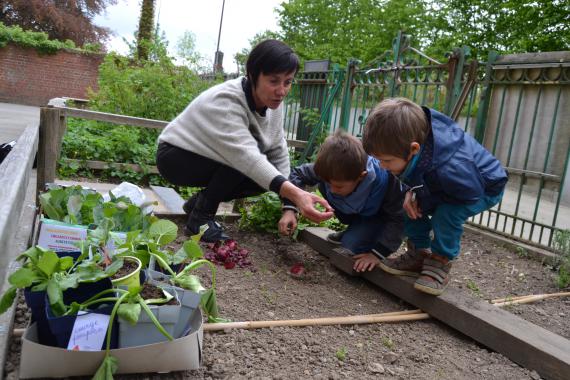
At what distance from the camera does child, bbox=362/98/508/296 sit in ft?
6.96

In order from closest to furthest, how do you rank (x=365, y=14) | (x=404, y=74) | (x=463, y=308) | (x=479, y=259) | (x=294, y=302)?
(x=463, y=308), (x=294, y=302), (x=479, y=259), (x=404, y=74), (x=365, y=14)

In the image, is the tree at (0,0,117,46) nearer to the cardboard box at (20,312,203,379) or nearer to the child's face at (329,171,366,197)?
the child's face at (329,171,366,197)

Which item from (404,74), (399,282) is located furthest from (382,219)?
(404,74)

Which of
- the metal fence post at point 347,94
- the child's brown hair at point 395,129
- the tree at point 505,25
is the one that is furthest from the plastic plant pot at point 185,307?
the tree at point 505,25

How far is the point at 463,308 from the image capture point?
2111 millimetres

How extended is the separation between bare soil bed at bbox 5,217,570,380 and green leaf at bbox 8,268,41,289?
0.88 feet

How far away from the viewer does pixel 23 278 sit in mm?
1277

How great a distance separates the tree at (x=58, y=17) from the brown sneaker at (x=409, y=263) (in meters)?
31.8

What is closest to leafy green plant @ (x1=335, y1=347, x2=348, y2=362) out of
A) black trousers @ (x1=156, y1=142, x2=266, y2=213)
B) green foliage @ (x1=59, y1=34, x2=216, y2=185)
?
black trousers @ (x1=156, y1=142, x2=266, y2=213)

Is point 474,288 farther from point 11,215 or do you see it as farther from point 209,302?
point 11,215

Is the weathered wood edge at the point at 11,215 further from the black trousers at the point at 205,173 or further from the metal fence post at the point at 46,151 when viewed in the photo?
the black trousers at the point at 205,173

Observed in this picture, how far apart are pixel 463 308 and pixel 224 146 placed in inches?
57.4

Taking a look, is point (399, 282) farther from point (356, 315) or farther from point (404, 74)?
point (404, 74)

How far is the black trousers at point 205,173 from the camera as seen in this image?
2998 mm
